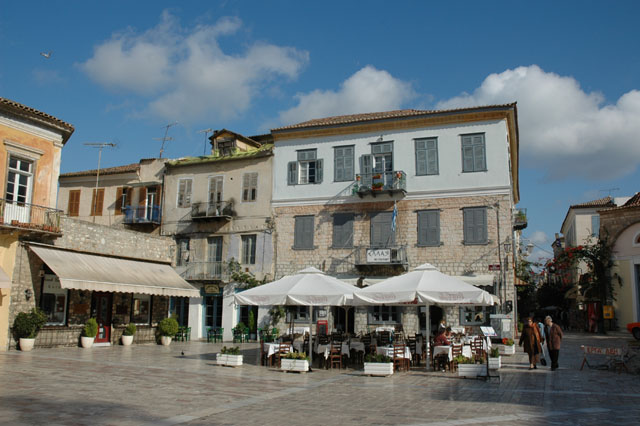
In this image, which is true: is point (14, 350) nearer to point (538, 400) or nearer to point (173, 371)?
point (173, 371)

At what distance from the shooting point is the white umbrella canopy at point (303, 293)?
14.6 metres

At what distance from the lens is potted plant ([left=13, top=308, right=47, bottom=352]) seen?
18652 mm

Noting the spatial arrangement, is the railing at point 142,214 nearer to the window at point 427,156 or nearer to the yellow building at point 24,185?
the yellow building at point 24,185

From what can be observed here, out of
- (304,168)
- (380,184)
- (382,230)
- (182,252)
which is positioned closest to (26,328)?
(182,252)

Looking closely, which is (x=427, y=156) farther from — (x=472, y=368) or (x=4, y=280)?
(x=4, y=280)

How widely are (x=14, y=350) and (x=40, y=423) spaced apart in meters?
12.9

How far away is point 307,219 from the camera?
26422mm

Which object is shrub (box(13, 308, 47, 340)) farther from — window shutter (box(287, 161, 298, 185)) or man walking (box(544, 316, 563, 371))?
man walking (box(544, 316, 563, 371))

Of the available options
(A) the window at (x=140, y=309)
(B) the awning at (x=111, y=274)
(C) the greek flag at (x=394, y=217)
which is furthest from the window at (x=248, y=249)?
(C) the greek flag at (x=394, y=217)

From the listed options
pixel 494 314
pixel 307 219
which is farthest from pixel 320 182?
pixel 494 314

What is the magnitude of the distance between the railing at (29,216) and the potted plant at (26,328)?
9.76 feet

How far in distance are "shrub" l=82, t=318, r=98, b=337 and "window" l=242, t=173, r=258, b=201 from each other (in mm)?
9408

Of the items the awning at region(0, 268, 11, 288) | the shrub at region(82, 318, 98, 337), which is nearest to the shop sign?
the shrub at region(82, 318, 98, 337)

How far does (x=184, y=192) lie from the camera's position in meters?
29.0
